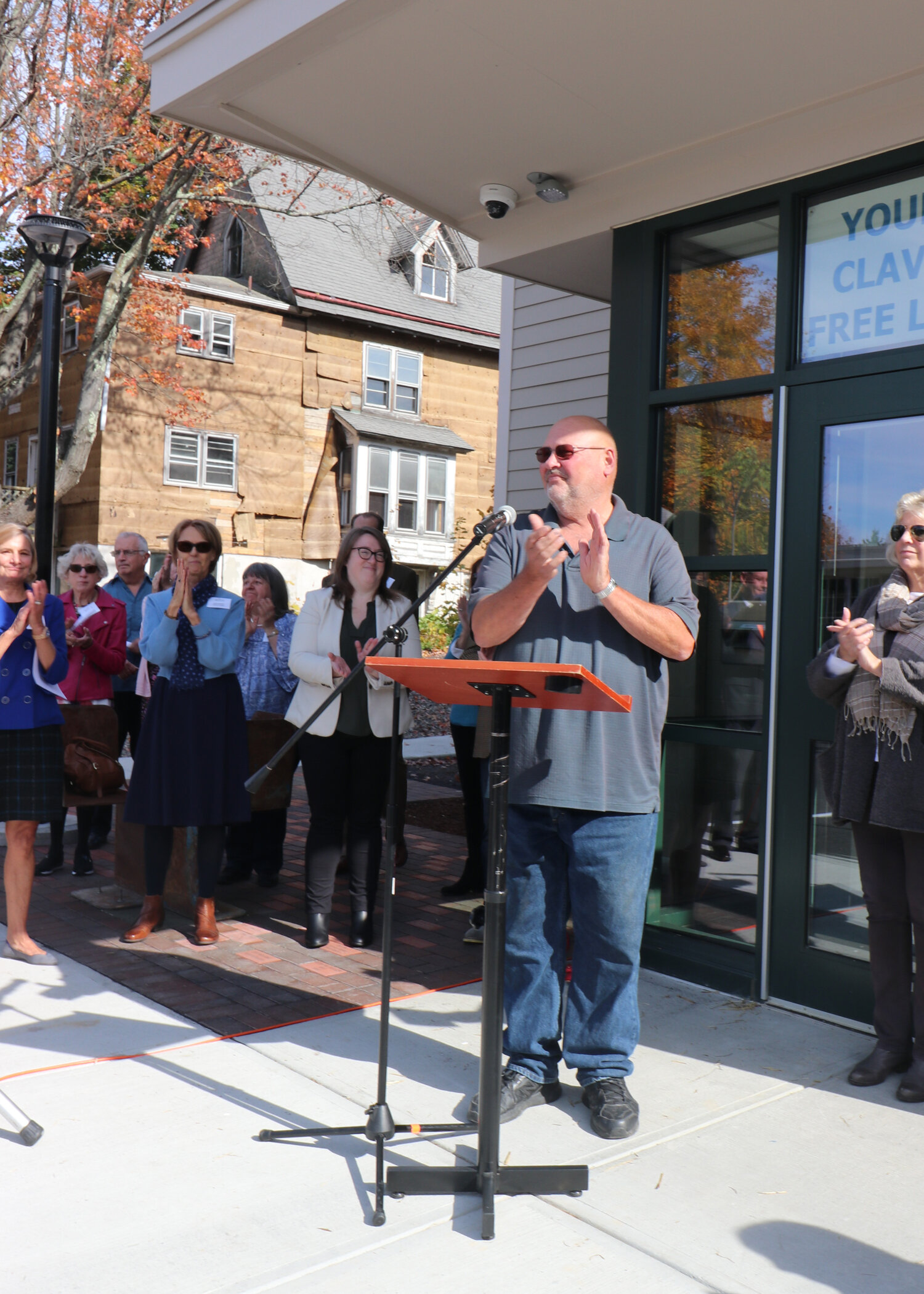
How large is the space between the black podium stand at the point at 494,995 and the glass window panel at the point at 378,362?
Answer: 2328 cm

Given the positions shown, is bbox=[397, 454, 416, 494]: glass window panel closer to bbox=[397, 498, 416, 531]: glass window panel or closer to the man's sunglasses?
bbox=[397, 498, 416, 531]: glass window panel

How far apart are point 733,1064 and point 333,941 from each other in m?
2.06

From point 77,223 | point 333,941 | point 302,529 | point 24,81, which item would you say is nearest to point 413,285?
point 302,529

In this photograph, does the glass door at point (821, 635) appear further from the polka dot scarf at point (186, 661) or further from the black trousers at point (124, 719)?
the black trousers at point (124, 719)

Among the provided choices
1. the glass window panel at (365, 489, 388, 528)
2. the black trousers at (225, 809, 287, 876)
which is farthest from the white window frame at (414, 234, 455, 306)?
the black trousers at (225, 809, 287, 876)

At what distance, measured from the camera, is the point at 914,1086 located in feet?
11.1

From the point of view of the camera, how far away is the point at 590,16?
11.5 feet

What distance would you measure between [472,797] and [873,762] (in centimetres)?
268

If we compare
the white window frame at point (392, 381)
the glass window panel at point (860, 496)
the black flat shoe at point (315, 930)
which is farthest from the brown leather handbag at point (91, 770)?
the white window frame at point (392, 381)

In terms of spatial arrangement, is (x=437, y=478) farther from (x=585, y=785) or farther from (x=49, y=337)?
(x=585, y=785)

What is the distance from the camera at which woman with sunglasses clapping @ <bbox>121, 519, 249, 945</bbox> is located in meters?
4.96

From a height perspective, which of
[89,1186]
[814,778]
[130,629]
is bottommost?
[89,1186]

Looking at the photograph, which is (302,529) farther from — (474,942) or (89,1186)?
(89,1186)

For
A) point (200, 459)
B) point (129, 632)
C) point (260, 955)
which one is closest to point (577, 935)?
point (260, 955)
